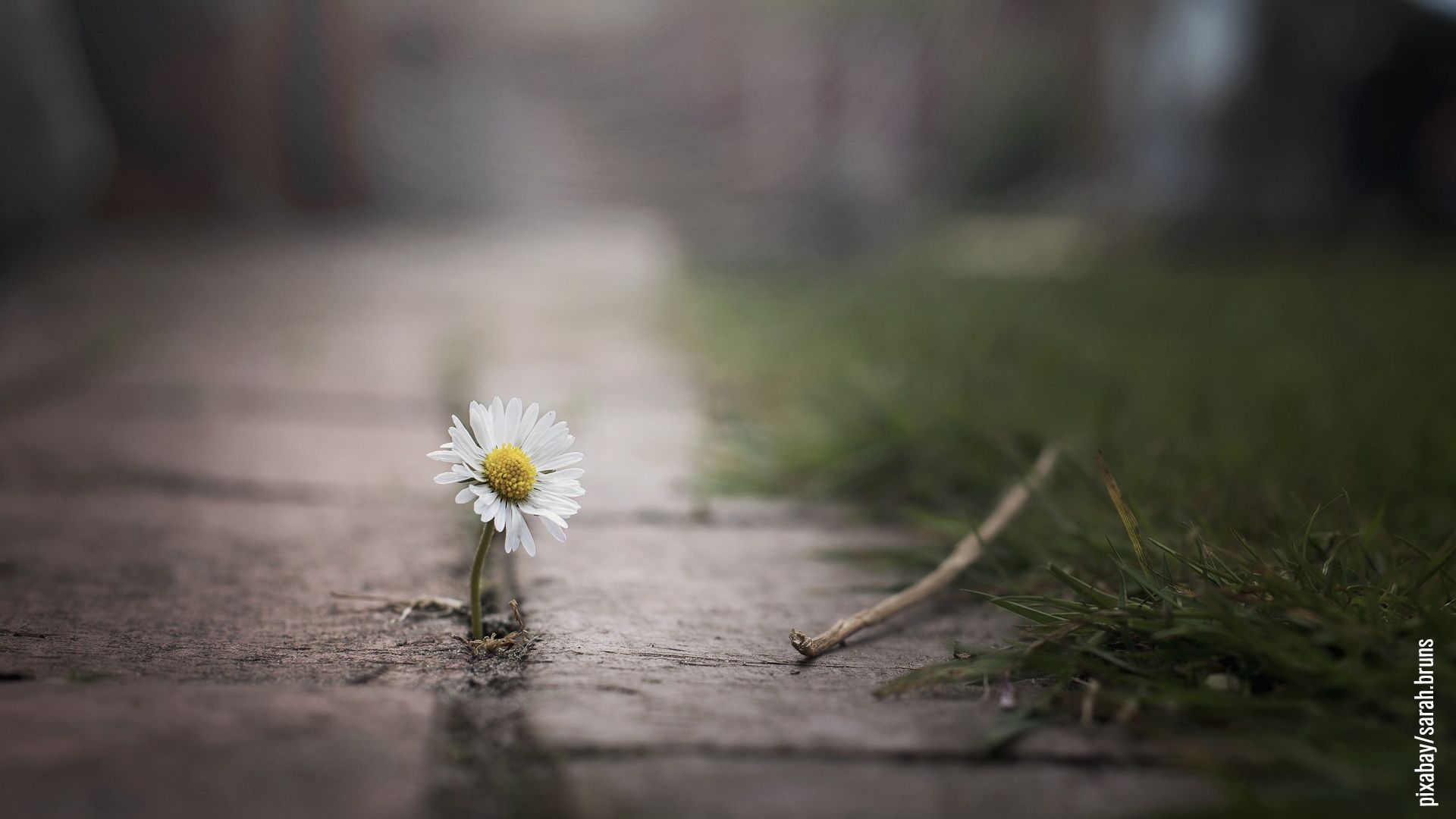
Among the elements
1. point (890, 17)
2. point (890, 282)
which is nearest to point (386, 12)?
point (890, 17)

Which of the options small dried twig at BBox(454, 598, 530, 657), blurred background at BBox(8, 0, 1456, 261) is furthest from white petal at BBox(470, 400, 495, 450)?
blurred background at BBox(8, 0, 1456, 261)

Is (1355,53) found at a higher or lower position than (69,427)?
higher

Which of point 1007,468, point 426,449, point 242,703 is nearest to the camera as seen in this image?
point 242,703

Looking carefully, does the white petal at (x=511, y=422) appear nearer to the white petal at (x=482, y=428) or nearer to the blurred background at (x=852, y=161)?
the white petal at (x=482, y=428)

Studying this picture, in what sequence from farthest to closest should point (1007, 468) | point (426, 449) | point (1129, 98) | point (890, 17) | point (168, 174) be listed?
point (890, 17)
point (1129, 98)
point (168, 174)
point (426, 449)
point (1007, 468)

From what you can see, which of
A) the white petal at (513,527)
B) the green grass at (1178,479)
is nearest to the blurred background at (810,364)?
the green grass at (1178,479)

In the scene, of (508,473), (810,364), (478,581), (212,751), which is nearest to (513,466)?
(508,473)

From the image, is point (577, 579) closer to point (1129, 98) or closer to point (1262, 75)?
point (1262, 75)
